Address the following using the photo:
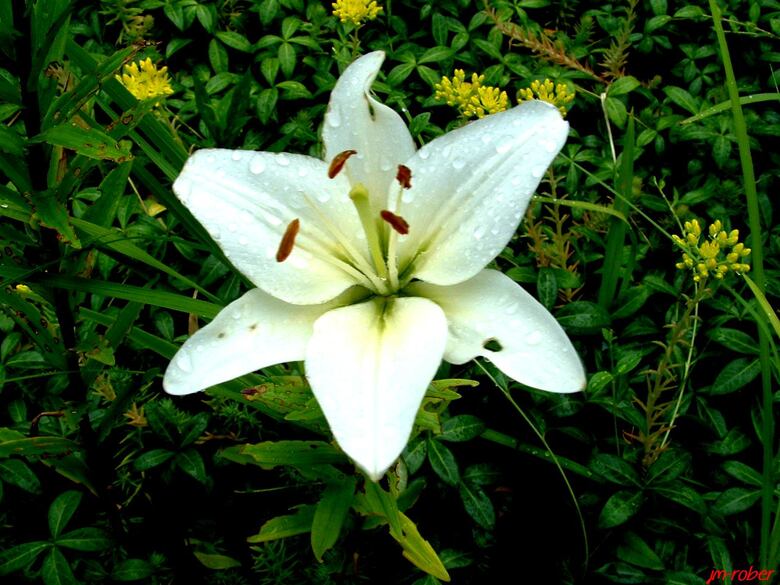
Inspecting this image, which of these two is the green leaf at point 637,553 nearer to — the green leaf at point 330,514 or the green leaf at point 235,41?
the green leaf at point 330,514

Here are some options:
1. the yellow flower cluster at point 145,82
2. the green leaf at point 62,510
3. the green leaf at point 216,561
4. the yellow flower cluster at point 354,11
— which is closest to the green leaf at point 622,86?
the yellow flower cluster at point 354,11

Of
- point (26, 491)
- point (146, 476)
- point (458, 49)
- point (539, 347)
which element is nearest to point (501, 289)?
point (539, 347)

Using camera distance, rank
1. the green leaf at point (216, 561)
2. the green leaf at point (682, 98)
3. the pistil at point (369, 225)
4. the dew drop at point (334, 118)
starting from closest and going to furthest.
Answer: the pistil at point (369, 225), the dew drop at point (334, 118), the green leaf at point (216, 561), the green leaf at point (682, 98)

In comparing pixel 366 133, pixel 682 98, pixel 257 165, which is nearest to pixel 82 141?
pixel 257 165

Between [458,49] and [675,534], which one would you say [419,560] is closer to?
[675,534]

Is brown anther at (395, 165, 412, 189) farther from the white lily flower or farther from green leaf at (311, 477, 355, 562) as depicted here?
green leaf at (311, 477, 355, 562)

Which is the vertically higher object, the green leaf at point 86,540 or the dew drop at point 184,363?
the dew drop at point 184,363

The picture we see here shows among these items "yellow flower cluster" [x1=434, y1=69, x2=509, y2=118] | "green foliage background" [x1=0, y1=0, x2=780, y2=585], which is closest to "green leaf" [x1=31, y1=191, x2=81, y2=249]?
"green foliage background" [x1=0, y1=0, x2=780, y2=585]

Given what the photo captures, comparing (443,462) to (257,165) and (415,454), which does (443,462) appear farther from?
(257,165)
